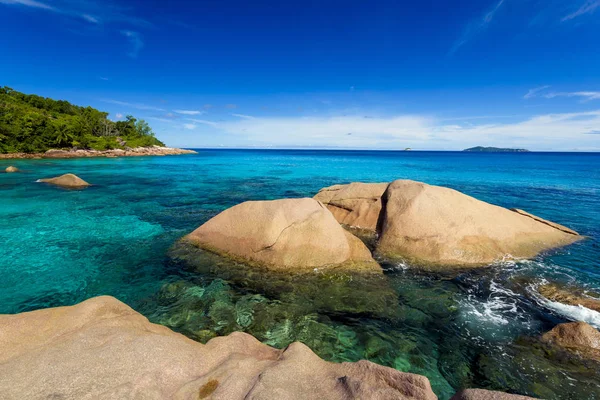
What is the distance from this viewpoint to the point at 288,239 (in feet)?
32.4

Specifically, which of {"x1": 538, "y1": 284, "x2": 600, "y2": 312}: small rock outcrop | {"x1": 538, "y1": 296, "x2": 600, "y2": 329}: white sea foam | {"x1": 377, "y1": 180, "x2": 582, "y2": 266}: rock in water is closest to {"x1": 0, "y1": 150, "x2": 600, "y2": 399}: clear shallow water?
{"x1": 538, "y1": 296, "x2": 600, "y2": 329}: white sea foam

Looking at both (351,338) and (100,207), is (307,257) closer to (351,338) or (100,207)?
(351,338)

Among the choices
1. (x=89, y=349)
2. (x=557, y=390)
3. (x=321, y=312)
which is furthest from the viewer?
(x=321, y=312)

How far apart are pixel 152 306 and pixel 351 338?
5629 mm

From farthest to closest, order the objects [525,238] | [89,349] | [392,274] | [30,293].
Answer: [525,238], [392,274], [30,293], [89,349]

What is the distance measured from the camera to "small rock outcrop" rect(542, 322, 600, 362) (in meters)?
5.83

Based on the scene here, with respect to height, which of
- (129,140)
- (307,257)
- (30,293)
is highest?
(129,140)

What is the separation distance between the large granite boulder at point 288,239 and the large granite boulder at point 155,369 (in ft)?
15.4

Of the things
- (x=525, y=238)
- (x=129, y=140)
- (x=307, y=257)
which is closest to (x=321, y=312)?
(x=307, y=257)

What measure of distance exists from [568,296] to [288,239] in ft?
29.5

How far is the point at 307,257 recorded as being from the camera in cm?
972

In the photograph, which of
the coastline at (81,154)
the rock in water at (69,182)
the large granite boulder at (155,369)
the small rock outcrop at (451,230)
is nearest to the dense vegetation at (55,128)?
the coastline at (81,154)

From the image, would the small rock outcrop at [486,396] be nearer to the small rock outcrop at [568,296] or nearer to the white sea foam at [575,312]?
the white sea foam at [575,312]

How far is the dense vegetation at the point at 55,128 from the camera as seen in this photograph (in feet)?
203
